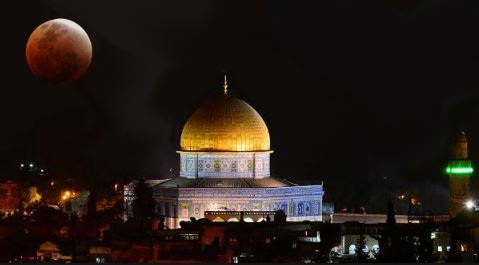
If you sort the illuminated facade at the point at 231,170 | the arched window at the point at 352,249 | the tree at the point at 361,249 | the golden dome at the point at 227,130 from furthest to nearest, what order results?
the golden dome at the point at 227,130 < the illuminated facade at the point at 231,170 < the arched window at the point at 352,249 < the tree at the point at 361,249

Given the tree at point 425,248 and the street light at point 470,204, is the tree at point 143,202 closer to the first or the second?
the street light at point 470,204

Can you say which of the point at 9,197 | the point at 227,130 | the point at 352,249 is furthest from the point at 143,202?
the point at 352,249

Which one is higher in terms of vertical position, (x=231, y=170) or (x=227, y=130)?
(x=227, y=130)

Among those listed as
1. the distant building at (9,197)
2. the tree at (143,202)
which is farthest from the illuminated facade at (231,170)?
the distant building at (9,197)

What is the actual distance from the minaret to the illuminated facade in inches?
213

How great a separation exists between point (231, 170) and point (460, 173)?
8.93 meters

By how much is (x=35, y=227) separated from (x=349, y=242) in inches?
334

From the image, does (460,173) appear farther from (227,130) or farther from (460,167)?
(227,130)

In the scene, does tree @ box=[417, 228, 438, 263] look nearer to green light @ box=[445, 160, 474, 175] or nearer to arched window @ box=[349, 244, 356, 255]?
arched window @ box=[349, 244, 356, 255]

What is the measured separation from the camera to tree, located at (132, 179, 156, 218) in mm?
83250

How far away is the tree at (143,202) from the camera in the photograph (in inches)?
3278

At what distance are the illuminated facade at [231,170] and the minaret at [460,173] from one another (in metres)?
5.41

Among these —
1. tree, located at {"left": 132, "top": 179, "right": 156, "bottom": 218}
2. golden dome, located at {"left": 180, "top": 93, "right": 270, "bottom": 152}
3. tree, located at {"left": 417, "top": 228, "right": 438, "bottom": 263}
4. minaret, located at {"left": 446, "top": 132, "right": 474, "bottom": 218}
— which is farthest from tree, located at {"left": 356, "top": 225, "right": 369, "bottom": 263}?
golden dome, located at {"left": 180, "top": 93, "right": 270, "bottom": 152}

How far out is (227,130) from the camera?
91188 millimetres
